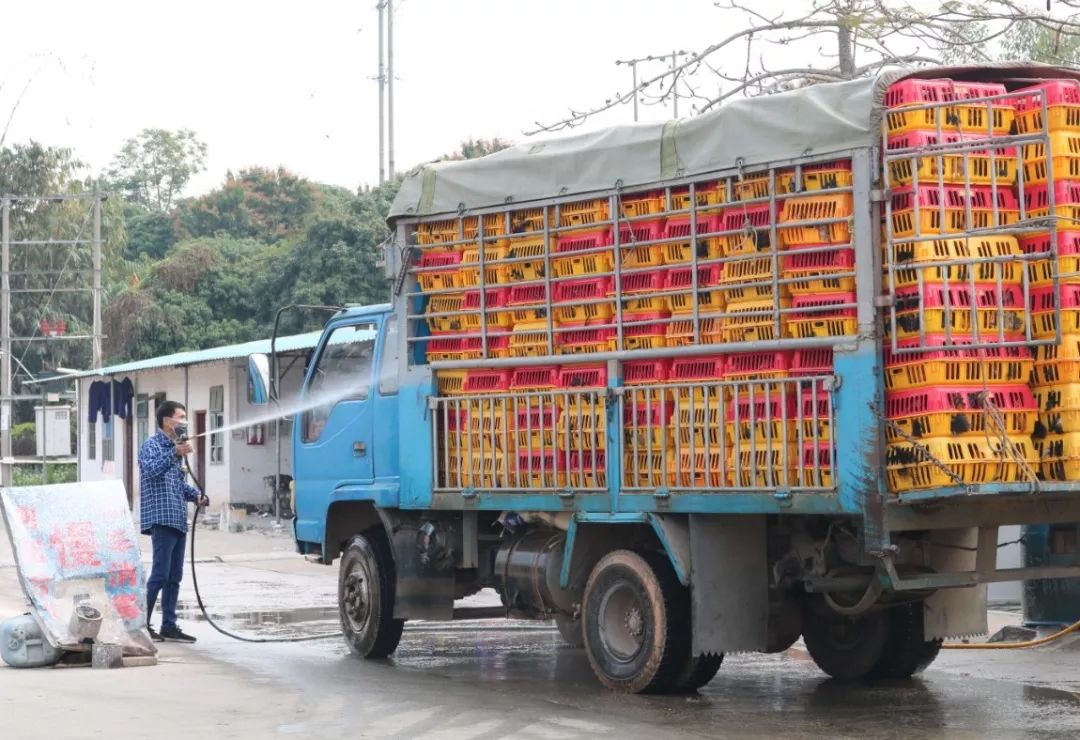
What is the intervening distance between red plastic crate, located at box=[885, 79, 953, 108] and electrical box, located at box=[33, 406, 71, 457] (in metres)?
29.7

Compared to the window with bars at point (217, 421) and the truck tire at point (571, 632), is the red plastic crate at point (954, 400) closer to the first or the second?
the truck tire at point (571, 632)

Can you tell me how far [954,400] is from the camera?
808 cm

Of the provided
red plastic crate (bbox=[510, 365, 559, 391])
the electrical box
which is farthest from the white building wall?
red plastic crate (bbox=[510, 365, 559, 391])

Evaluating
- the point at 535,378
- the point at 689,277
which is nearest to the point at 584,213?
the point at 689,277

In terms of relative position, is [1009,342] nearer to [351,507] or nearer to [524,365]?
[524,365]

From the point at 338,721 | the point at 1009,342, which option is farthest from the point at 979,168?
the point at 338,721

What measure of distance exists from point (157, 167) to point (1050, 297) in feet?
243

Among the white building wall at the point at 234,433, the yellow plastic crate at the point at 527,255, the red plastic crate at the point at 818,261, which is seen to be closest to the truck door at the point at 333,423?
the yellow plastic crate at the point at 527,255

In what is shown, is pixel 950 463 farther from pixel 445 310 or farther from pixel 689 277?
pixel 445 310

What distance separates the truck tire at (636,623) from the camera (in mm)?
9406

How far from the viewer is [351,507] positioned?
1230 centimetres

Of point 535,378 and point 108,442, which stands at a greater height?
point 108,442

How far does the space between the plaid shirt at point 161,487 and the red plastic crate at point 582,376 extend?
3628 millimetres

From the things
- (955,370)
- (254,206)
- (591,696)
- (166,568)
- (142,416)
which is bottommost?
(591,696)
